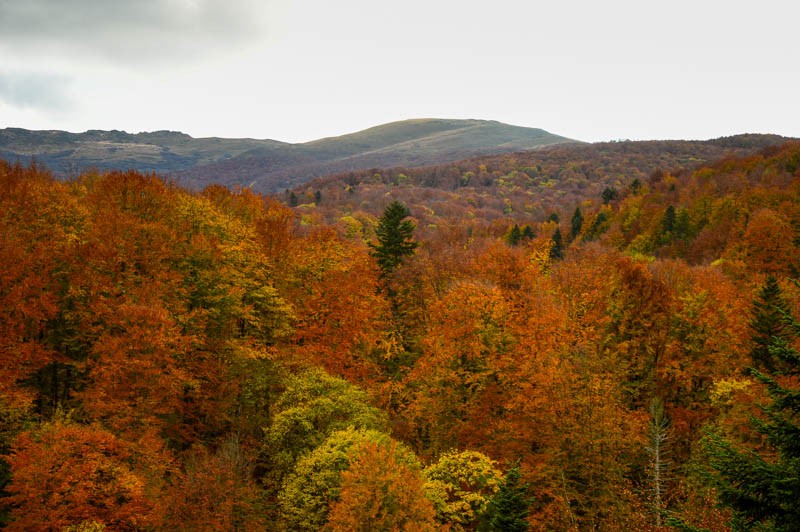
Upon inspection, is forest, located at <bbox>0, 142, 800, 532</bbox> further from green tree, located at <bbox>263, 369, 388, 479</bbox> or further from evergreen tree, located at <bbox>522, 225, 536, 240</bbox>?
evergreen tree, located at <bbox>522, 225, 536, 240</bbox>

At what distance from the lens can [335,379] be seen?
3172 cm

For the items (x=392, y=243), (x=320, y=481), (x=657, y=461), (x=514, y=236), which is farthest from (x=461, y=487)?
(x=514, y=236)

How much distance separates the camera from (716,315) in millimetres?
38469

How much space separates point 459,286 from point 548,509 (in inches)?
Answer: 665

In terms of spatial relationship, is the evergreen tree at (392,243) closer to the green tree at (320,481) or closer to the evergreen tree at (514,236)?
the green tree at (320,481)

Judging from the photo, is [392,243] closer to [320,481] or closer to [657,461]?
[320,481]

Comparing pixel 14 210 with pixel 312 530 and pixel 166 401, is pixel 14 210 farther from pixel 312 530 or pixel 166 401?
pixel 312 530

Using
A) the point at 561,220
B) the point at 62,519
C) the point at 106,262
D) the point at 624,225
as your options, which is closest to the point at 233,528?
the point at 62,519

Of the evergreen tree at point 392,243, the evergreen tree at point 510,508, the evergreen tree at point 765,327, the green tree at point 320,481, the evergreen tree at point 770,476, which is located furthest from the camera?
the evergreen tree at point 392,243

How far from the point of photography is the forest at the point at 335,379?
23422 millimetres

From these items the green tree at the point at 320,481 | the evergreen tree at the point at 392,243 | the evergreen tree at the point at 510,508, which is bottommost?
the green tree at the point at 320,481

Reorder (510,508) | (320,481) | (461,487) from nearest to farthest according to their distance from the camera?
(510,508), (320,481), (461,487)

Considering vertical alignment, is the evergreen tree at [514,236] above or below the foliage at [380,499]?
above

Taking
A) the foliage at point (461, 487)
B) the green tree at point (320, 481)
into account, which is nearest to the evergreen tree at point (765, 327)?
the foliage at point (461, 487)
